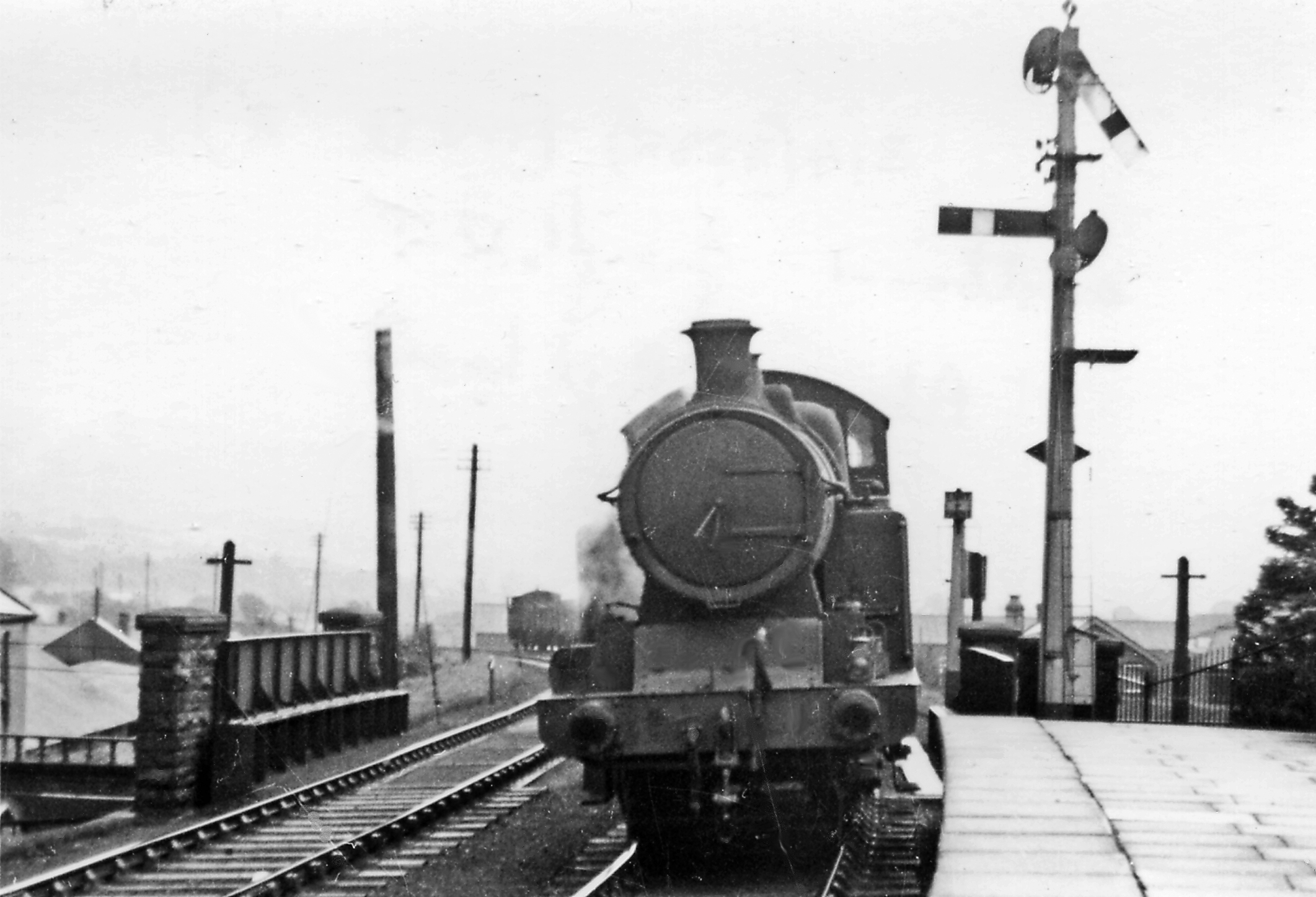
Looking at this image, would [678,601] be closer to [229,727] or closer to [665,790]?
[665,790]

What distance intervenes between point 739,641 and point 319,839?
12.0 feet

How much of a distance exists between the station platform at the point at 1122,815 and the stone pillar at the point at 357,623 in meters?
10.3

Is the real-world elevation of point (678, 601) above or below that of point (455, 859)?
above

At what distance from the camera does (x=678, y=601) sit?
9.55 m

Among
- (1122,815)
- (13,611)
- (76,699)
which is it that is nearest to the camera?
(1122,815)

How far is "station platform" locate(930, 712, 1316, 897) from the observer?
17.3ft

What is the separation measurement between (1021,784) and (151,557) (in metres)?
101

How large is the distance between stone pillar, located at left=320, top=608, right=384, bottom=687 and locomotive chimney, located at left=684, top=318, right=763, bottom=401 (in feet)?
34.4

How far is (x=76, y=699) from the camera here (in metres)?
38.9

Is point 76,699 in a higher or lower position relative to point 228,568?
lower

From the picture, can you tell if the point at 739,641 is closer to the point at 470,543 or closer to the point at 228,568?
the point at 228,568

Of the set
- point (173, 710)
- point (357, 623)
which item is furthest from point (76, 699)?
point (173, 710)

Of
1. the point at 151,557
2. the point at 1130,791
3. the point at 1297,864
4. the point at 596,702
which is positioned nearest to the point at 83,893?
the point at 596,702

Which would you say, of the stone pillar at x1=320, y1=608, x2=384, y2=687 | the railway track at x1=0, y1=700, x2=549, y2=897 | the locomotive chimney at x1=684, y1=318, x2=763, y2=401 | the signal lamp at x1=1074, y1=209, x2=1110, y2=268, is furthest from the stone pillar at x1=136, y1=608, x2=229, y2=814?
the signal lamp at x1=1074, y1=209, x2=1110, y2=268
